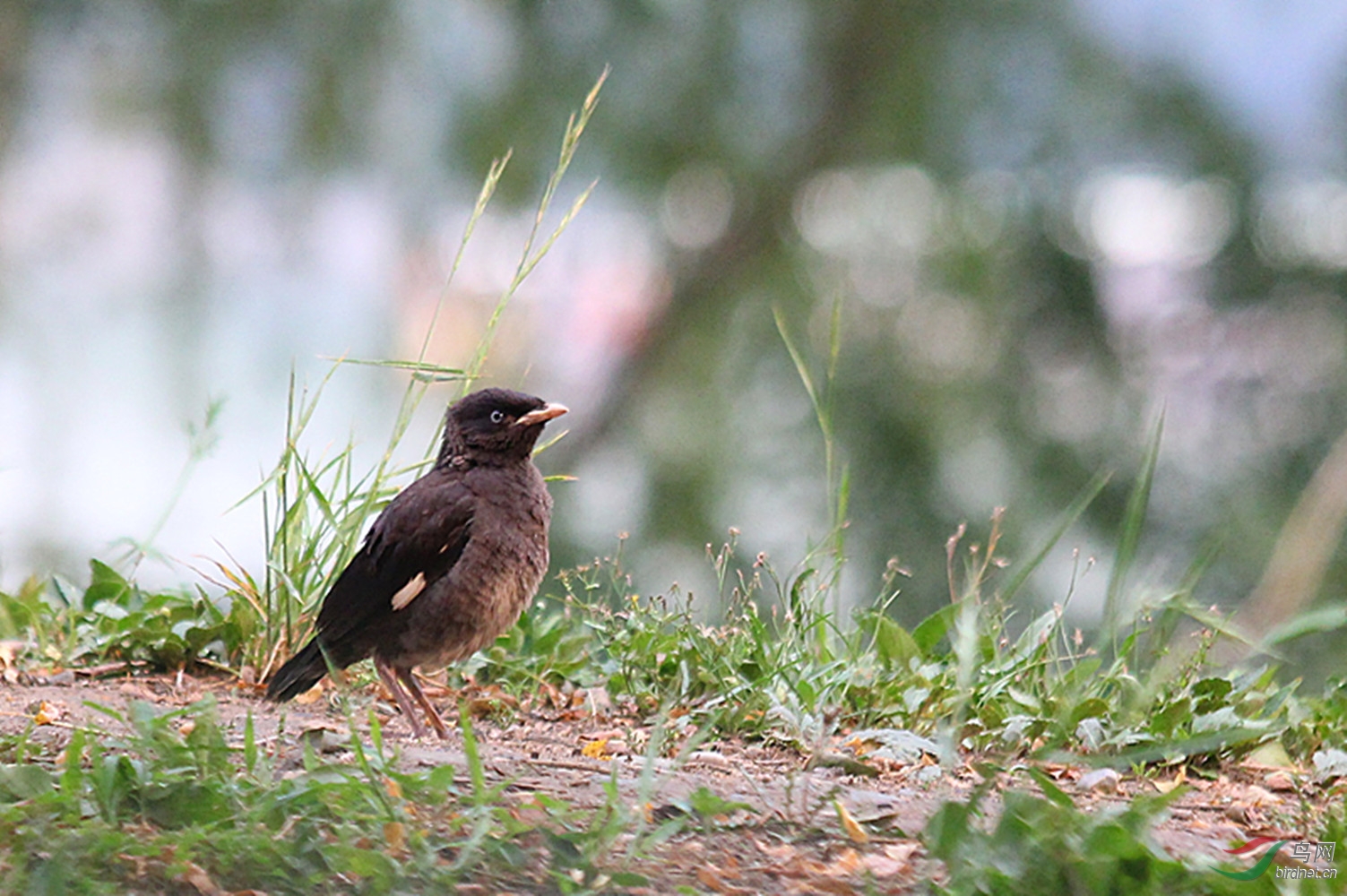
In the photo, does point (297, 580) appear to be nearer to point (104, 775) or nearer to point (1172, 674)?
point (104, 775)

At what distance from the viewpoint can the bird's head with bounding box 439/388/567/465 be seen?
3.62m

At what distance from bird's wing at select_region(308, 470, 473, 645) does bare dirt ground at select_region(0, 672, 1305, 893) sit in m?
0.24

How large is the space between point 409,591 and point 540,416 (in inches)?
21.7

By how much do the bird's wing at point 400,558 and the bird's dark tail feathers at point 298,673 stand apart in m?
0.05

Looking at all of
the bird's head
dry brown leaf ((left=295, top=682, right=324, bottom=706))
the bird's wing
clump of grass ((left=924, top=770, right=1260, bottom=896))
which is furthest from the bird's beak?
clump of grass ((left=924, top=770, right=1260, bottom=896))

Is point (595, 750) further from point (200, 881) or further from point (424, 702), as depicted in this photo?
point (200, 881)

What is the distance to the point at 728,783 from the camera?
2602mm

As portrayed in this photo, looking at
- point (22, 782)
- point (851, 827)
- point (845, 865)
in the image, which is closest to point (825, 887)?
point (845, 865)

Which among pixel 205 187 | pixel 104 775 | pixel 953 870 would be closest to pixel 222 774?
pixel 104 775

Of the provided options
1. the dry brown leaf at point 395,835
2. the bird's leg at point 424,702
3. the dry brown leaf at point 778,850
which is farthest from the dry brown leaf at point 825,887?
the bird's leg at point 424,702

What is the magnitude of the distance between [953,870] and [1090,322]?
5.27m

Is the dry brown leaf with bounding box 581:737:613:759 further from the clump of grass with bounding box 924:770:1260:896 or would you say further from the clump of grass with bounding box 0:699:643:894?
the clump of grass with bounding box 924:770:1260:896

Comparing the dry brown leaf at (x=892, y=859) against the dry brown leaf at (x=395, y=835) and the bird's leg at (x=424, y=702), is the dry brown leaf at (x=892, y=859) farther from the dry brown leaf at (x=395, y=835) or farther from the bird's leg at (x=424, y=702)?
the bird's leg at (x=424, y=702)

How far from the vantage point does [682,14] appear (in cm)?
696
